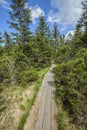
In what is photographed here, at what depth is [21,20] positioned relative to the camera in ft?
62.6

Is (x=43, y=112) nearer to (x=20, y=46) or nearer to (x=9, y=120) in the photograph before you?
(x=9, y=120)

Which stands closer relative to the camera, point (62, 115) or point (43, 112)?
point (62, 115)

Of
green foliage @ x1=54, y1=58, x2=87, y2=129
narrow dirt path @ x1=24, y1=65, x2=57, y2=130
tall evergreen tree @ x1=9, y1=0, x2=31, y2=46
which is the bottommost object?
narrow dirt path @ x1=24, y1=65, x2=57, y2=130

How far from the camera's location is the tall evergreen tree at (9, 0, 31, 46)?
1847 centimetres

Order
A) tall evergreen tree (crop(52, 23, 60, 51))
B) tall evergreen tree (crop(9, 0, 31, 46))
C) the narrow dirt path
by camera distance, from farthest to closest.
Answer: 1. tall evergreen tree (crop(52, 23, 60, 51))
2. tall evergreen tree (crop(9, 0, 31, 46))
3. the narrow dirt path

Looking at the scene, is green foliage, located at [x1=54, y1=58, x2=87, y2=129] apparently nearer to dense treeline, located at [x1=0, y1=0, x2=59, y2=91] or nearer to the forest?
the forest

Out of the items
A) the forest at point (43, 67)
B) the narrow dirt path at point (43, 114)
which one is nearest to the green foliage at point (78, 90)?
the forest at point (43, 67)

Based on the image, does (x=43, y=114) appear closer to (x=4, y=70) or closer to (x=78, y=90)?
(x=78, y=90)

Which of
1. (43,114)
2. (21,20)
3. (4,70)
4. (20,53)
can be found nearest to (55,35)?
(21,20)

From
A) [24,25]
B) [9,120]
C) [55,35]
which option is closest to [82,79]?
[9,120]

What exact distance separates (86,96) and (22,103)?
4652 millimetres

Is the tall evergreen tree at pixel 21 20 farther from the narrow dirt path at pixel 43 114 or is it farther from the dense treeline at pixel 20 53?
the narrow dirt path at pixel 43 114

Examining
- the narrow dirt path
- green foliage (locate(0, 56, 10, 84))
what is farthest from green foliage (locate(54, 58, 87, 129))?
green foliage (locate(0, 56, 10, 84))

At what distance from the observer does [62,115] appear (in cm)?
780
